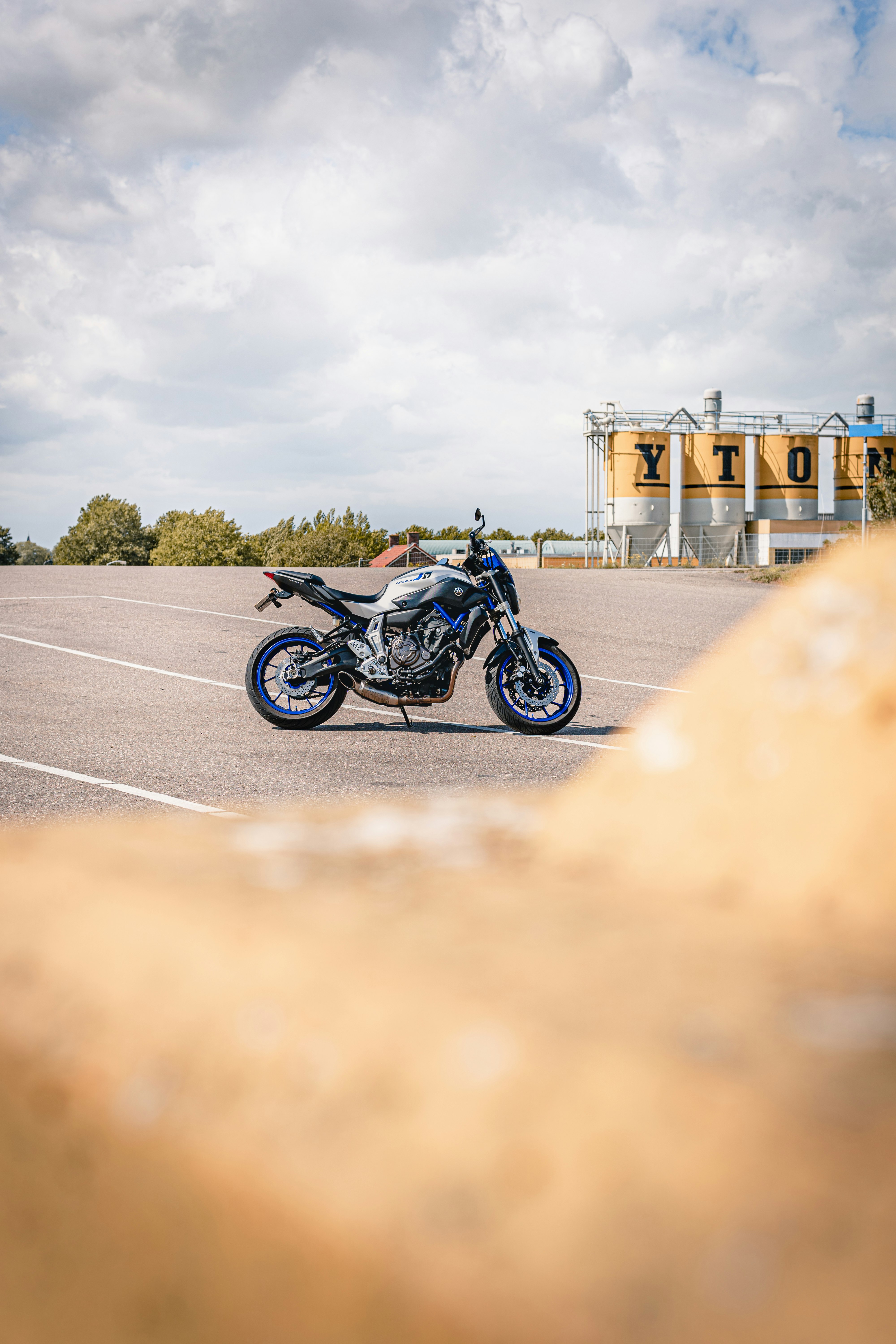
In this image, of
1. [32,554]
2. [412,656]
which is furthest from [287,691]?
[32,554]

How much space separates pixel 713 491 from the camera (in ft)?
174

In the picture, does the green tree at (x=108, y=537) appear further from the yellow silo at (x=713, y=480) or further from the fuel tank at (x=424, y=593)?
the fuel tank at (x=424, y=593)

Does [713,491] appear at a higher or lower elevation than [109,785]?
higher

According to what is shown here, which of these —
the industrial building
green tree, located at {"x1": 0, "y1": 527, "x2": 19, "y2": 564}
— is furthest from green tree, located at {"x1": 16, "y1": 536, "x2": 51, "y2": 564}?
the industrial building

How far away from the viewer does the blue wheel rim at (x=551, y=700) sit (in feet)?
24.9

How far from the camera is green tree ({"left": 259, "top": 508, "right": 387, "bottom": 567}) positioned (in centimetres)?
9356

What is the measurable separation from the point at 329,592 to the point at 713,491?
48195mm

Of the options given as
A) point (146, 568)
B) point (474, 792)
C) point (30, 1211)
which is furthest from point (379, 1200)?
point (146, 568)

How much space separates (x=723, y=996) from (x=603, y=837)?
260 millimetres

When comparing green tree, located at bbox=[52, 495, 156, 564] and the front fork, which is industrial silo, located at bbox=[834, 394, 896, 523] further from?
green tree, located at bbox=[52, 495, 156, 564]

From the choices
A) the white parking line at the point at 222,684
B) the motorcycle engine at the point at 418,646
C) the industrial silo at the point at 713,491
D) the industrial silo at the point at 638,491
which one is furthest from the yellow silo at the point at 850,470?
the motorcycle engine at the point at 418,646

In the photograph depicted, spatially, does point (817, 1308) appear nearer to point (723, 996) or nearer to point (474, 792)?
point (723, 996)

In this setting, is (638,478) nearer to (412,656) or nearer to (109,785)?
(412,656)

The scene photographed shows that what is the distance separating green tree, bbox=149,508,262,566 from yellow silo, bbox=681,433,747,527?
56.1 metres
